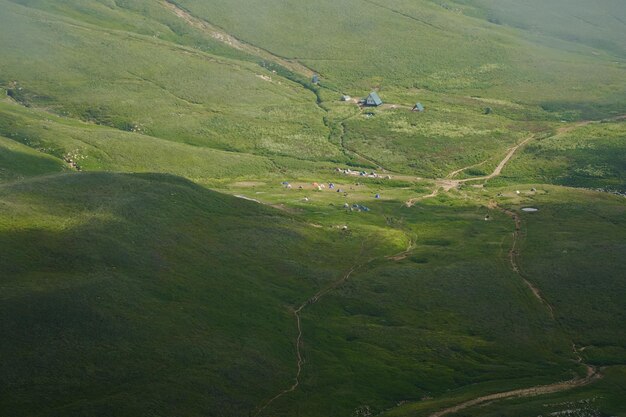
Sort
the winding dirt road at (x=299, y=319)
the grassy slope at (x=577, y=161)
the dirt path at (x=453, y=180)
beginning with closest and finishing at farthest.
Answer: the winding dirt road at (x=299, y=319), the dirt path at (x=453, y=180), the grassy slope at (x=577, y=161)

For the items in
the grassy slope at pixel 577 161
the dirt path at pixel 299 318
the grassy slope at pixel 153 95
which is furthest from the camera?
the grassy slope at pixel 153 95

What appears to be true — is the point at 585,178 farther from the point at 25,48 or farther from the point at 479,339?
the point at 25,48

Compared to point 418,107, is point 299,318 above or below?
below

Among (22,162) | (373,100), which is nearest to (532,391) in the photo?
(22,162)

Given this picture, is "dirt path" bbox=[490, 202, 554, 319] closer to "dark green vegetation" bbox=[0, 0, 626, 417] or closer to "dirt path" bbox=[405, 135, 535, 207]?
"dark green vegetation" bbox=[0, 0, 626, 417]

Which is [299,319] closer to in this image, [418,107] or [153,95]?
[153,95]

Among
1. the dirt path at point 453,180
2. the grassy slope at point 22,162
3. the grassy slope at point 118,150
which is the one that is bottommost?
the grassy slope at point 118,150

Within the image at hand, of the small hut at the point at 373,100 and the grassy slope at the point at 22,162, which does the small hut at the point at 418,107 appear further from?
the grassy slope at the point at 22,162

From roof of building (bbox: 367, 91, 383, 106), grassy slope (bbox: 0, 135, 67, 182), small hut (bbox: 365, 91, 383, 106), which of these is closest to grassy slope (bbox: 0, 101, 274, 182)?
grassy slope (bbox: 0, 135, 67, 182)

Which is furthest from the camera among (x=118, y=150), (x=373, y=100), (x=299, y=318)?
(x=373, y=100)

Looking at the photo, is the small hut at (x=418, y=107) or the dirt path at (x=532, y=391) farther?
the small hut at (x=418, y=107)

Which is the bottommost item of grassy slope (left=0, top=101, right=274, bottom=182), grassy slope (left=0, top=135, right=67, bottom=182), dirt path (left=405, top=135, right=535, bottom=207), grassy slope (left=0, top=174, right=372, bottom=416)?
grassy slope (left=0, top=101, right=274, bottom=182)

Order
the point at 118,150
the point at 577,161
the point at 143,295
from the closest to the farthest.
Result: the point at 143,295
the point at 118,150
the point at 577,161

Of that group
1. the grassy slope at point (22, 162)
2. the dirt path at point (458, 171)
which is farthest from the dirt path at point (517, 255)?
the grassy slope at point (22, 162)
